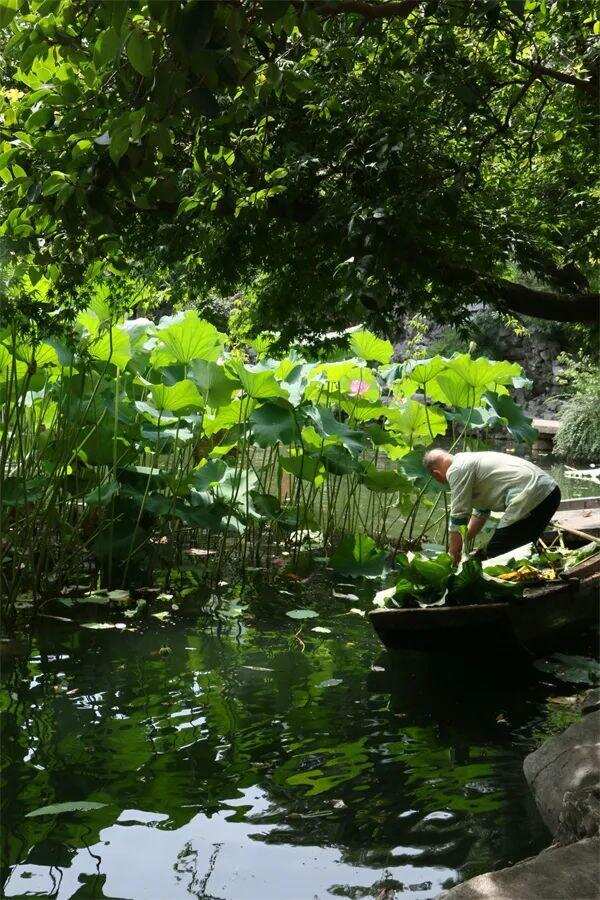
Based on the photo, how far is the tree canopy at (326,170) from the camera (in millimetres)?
2574

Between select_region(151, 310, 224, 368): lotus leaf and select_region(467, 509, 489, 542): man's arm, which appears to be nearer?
select_region(151, 310, 224, 368): lotus leaf

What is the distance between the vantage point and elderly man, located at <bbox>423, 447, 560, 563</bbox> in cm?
631

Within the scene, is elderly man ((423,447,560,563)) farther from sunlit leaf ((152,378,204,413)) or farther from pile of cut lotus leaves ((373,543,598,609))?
sunlit leaf ((152,378,204,413))

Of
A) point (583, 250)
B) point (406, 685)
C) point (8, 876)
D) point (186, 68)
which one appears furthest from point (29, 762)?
point (583, 250)

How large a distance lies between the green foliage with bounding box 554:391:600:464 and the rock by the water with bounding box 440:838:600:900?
14959mm

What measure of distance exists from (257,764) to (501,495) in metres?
3.34

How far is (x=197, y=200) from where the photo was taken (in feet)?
11.3

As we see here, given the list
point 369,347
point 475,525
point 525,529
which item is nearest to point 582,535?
point 525,529

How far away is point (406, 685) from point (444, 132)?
283cm

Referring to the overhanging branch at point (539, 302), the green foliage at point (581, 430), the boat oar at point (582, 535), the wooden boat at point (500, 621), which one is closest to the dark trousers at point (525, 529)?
the boat oar at point (582, 535)

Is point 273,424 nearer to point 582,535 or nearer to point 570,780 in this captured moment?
point 582,535

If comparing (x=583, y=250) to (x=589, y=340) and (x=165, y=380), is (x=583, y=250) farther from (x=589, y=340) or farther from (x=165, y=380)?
(x=165, y=380)

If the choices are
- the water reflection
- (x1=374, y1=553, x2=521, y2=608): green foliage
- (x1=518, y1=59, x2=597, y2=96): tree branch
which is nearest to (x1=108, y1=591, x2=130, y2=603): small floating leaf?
the water reflection

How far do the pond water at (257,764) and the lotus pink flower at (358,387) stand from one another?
2563 millimetres
